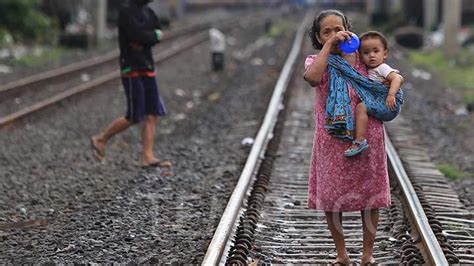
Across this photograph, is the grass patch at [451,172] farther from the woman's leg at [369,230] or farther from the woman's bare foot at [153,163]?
the woman's leg at [369,230]

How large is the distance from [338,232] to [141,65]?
417 centimetres

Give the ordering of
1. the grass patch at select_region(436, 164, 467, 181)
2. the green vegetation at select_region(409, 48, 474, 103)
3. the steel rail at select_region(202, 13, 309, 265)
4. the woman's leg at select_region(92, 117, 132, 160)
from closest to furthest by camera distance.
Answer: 1. the steel rail at select_region(202, 13, 309, 265)
2. the grass patch at select_region(436, 164, 467, 181)
3. the woman's leg at select_region(92, 117, 132, 160)
4. the green vegetation at select_region(409, 48, 474, 103)

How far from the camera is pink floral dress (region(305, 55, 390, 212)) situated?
16.9 ft

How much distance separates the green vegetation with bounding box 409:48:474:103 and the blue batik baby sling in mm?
9894

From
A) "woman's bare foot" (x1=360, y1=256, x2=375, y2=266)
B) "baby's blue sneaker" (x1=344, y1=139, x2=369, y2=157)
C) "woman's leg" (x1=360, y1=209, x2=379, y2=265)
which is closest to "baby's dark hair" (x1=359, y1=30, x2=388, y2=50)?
"baby's blue sneaker" (x1=344, y1=139, x2=369, y2=157)

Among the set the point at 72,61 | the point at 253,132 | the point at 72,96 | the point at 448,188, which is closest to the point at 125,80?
the point at 253,132

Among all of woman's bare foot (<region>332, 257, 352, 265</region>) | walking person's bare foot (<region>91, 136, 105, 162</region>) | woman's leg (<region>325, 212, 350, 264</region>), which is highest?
woman's leg (<region>325, 212, 350, 264</region>)

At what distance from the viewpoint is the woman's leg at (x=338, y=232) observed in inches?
211

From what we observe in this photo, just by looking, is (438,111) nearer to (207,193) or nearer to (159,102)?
(159,102)

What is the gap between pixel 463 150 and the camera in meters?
10.6

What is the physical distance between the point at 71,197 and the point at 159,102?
1824 mm

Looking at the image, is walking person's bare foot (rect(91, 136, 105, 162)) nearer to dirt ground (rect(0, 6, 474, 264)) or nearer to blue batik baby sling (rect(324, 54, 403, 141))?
dirt ground (rect(0, 6, 474, 264))

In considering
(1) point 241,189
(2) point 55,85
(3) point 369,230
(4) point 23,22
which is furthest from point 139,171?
(4) point 23,22

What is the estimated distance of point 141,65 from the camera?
29.7 feet
